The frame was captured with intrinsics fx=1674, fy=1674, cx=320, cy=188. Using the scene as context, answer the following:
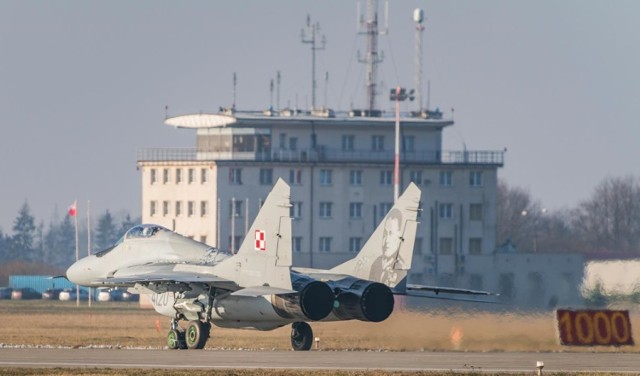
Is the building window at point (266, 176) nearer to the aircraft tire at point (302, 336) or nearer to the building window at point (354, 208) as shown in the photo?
the building window at point (354, 208)

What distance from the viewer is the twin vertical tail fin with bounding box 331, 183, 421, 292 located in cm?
4206

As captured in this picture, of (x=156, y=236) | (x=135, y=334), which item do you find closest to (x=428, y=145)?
(x=135, y=334)

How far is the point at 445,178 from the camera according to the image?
98688 millimetres

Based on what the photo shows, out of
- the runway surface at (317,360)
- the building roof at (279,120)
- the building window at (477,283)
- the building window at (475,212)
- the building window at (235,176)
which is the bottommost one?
the runway surface at (317,360)

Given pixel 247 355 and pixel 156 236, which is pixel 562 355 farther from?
pixel 156 236

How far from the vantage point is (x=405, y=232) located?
138ft

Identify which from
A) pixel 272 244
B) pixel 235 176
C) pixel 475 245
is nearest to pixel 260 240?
pixel 272 244

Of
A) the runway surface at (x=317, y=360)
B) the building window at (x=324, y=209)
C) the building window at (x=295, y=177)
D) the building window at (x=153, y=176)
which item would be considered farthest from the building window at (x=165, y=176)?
the runway surface at (x=317, y=360)

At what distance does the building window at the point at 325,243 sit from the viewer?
9688 cm

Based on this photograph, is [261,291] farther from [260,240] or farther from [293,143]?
[293,143]

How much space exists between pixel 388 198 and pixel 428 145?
4.29 meters

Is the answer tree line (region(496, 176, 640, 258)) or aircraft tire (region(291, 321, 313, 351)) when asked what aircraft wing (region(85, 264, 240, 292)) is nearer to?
aircraft tire (region(291, 321, 313, 351))

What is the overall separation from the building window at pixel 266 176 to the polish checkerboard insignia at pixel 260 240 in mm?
55692

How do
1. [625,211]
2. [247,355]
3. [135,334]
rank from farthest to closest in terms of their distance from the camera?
[625,211] < [135,334] < [247,355]
